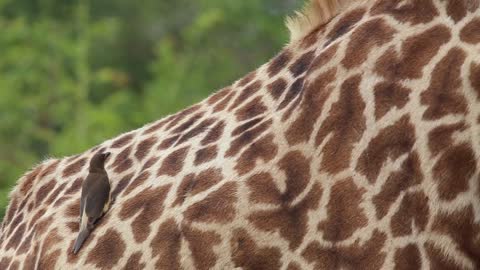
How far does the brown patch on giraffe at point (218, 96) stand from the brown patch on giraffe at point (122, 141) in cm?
30

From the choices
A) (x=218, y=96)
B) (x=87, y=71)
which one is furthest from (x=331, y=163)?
(x=87, y=71)

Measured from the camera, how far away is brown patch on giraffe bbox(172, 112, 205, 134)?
4094mm

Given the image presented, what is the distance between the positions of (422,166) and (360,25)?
1.43 feet

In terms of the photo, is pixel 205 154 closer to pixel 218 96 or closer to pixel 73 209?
pixel 218 96

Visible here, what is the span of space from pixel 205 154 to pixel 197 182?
3.6 inches

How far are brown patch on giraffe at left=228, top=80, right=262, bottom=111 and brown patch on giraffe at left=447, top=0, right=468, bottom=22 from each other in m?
0.62

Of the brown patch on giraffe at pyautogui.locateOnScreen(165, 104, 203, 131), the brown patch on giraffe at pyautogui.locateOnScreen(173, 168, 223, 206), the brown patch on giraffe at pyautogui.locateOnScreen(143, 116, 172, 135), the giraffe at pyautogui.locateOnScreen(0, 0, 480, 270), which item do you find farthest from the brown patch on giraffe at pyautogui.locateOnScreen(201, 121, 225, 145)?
the brown patch on giraffe at pyautogui.locateOnScreen(143, 116, 172, 135)

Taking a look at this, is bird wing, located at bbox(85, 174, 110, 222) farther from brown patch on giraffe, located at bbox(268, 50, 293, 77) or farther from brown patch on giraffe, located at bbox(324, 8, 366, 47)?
brown patch on giraffe, located at bbox(324, 8, 366, 47)

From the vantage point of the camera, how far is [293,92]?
376 cm

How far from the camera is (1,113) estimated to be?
12.9 meters

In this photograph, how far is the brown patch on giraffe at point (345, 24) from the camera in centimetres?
372

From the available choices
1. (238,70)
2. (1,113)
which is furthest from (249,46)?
(1,113)

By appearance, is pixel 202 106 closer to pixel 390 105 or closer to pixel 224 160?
pixel 224 160

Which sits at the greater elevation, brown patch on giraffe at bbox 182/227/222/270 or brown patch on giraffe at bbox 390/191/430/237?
brown patch on giraffe at bbox 182/227/222/270
